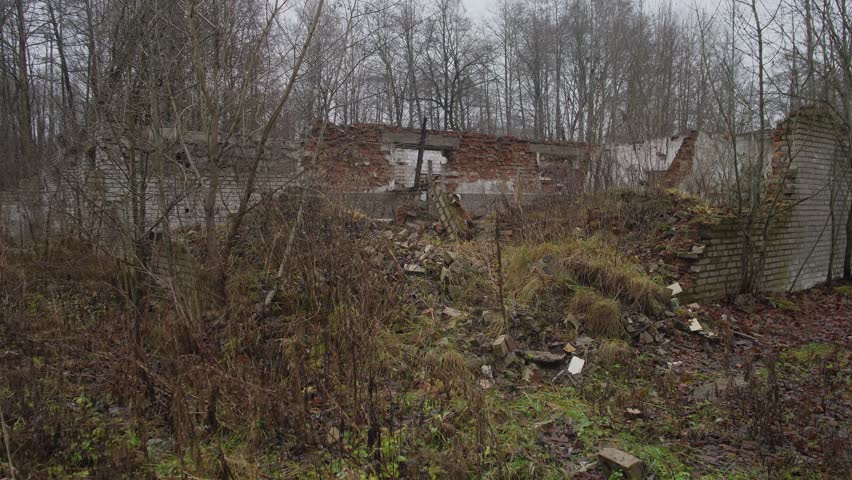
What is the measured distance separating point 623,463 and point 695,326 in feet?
11.0

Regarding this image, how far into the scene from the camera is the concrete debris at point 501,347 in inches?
166

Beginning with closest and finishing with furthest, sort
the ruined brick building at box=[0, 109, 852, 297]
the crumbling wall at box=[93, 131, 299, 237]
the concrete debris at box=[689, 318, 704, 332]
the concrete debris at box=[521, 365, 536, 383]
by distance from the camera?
1. the concrete debris at box=[521, 365, 536, 383]
2. the crumbling wall at box=[93, 131, 299, 237]
3. the ruined brick building at box=[0, 109, 852, 297]
4. the concrete debris at box=[689, 318, 704, 332]

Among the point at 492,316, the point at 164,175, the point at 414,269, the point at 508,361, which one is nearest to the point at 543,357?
the point at 508,361

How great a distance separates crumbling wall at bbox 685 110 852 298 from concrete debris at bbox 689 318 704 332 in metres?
→ 0.81

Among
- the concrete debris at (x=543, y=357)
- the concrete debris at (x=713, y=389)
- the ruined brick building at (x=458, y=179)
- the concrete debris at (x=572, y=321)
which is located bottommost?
the concrete debris at (x=713, y=389)

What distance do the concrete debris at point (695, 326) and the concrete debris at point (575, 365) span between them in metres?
1.85

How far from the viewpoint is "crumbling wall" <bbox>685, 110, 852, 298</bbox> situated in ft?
21.2

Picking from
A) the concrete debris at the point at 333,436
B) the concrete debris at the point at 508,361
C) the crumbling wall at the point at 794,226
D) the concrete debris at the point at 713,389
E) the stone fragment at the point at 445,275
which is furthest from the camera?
the crumbling wall at the point at 794,226

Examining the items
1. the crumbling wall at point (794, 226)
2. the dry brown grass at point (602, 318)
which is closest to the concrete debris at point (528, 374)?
the dry brown grass at point (602, 318)

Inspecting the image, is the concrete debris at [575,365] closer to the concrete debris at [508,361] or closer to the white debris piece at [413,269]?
the concrete debris at [508,361]

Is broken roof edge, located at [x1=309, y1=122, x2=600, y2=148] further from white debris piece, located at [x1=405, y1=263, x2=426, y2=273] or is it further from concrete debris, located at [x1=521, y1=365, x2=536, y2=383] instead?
concrete debris, located at [x1=521, y1=365, x2=536, y2=383]

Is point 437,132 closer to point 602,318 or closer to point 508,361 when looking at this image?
point 602,318

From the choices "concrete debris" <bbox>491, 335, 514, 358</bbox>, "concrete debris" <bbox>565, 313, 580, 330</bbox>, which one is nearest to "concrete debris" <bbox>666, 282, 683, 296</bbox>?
"concrete debris" <bbox>565, 313, 580, 330</bbox>

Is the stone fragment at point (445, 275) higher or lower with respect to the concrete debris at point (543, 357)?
higher
